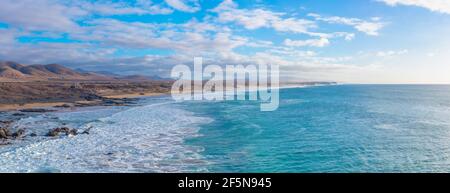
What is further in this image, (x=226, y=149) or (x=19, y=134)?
(x=19, y=134)

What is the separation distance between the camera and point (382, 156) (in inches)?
628

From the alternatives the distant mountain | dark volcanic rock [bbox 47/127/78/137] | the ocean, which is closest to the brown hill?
the distant mountain

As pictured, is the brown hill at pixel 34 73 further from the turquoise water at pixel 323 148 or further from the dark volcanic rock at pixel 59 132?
the turquoise water at pixel 323 148

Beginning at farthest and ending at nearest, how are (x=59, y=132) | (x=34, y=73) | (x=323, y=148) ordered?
1. (x=34, y=73)
2. (x=59, y=132)
3. (x=323, y=148)

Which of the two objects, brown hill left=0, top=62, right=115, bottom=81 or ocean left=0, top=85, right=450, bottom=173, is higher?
brown hill left=0, top=62, right=115, bottom=81

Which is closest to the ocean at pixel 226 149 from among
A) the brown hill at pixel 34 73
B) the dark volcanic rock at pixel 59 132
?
the dark volcanic rock at pixel 59 132

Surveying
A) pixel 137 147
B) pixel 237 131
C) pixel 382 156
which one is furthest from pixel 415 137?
pixel 137 147

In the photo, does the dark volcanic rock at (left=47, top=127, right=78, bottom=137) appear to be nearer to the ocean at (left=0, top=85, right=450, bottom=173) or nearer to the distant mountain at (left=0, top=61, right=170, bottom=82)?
the ocean at (left=0, top=85, right=450, bottom=173)

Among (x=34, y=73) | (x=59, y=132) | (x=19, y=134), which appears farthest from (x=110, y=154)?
(x=34, y=73)

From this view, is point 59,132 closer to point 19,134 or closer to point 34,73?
point 19,134

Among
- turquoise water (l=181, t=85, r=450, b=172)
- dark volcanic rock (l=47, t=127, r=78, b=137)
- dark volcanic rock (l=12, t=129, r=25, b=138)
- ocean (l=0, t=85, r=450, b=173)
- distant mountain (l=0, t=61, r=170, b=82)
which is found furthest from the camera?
distant mountain (l=0, t=61, r=170, b=82)

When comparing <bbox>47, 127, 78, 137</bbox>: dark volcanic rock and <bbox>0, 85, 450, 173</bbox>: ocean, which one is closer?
<bbox>0, 85, 450, 173</bbox>: ocean
